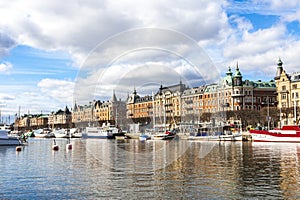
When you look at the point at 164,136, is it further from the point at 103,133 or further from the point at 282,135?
the point at 103,133

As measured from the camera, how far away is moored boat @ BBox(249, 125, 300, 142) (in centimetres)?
8038

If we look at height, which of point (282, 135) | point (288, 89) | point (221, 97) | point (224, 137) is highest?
point (288, 89)

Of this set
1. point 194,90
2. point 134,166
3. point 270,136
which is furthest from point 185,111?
point 134,166

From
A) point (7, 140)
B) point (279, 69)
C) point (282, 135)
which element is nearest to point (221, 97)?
point (279, 69)

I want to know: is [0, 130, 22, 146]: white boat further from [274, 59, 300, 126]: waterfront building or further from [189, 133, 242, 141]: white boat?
[274, 59, 300, 126]: waterfront building

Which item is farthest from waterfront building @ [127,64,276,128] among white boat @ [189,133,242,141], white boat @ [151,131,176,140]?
white boat @ [189,133,242,141]

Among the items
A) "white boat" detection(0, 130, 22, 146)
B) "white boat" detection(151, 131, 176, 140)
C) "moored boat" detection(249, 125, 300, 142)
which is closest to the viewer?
"white boat" detection(0, 130, 22, 146)

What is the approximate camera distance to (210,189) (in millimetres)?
23812

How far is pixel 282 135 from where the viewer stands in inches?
3243

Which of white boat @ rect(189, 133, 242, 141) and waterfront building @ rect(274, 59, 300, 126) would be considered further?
waterfront building @ rect(274, 59, 300, 126)

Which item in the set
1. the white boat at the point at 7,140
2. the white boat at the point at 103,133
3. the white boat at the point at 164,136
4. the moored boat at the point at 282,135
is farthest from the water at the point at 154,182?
the white boat at the point at 103,133

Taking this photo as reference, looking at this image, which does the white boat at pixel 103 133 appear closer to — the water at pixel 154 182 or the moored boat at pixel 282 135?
the moored boat at pixel 282 135

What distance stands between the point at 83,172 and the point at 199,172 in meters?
9.38

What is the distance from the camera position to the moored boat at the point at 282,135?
80.4m
